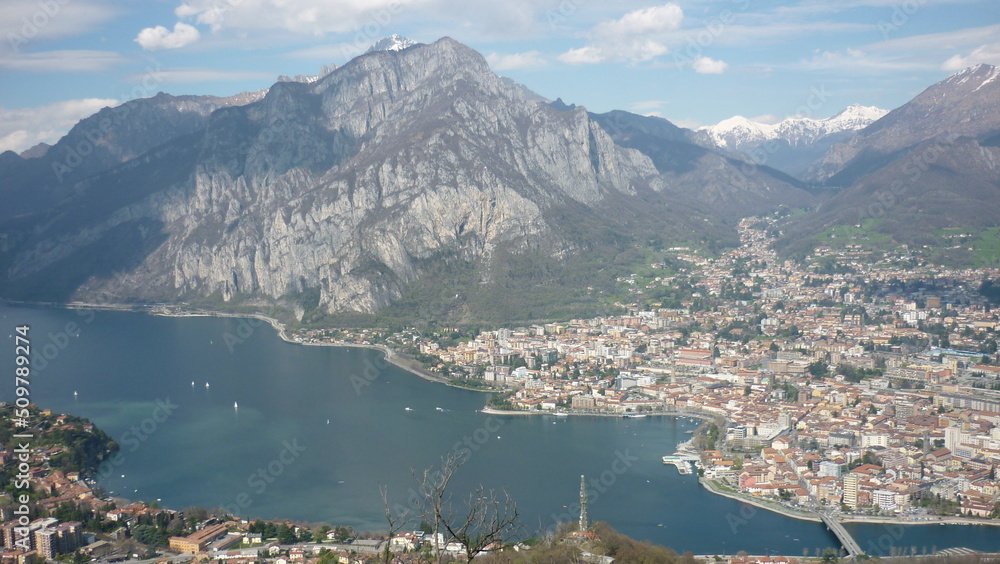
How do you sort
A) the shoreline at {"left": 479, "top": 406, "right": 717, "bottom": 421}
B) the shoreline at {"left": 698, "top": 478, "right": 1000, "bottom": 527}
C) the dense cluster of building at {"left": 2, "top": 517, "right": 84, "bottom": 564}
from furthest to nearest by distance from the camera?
the shoreline at {"left": 479, "top": 406, "right": 717, "bottom": 421}
the shoreline at {"left": 698, "top": 478, "right": 1000, "bottom": 527}
the dense cluster of building at {"left": 2, "top": 517, "right": 84, "bottom": 564}

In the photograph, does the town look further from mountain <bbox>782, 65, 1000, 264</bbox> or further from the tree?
mountain <bbox>782, 65, 1000, 264</bbox>

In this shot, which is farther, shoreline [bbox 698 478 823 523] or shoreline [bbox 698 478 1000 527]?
shoreline [bbox 698 478 823 523]

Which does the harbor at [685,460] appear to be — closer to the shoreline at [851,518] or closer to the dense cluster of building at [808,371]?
the dense cluster of building at [808,371]

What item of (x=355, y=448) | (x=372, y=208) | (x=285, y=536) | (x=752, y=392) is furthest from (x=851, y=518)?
(x=372, y=208)

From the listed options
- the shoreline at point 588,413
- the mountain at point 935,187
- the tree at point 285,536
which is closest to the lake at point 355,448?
the shoreline at point 588,413

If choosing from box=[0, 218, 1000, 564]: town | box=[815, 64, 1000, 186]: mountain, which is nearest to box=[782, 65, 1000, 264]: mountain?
box=[815, 64, 1000, 186]: mountain

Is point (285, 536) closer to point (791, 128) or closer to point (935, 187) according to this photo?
point (935, 187)

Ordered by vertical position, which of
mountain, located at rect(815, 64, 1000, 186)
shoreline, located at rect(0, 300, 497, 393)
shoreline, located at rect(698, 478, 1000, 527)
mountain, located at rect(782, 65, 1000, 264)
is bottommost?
shoreline, located at rect(698, 478, 1000, 527)
